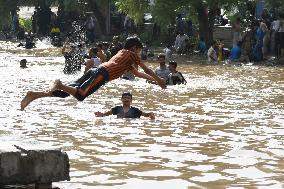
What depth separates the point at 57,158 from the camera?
7.18 m

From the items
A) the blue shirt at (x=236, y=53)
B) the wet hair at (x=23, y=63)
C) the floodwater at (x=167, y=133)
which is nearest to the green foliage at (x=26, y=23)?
the blue shirt at (x=236, y=53)

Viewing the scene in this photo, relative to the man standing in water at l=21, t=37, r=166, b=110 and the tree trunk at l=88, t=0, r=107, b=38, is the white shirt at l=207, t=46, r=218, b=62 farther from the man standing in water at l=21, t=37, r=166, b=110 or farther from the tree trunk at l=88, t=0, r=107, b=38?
the man standing in water at l=21, t=37, r=166, b=110

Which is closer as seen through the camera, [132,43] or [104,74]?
[104,74]

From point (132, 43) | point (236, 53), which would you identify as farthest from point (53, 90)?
point (236, 53)

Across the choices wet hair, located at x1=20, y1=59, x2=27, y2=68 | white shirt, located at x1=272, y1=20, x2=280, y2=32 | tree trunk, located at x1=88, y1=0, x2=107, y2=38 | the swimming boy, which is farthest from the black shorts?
tree trunk, located at x1=88, y1=0, x2=107, y2=38

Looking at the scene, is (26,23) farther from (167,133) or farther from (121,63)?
(167,133)

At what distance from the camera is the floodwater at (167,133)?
8.73 m

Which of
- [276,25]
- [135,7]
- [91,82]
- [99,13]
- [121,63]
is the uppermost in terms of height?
[135,7]

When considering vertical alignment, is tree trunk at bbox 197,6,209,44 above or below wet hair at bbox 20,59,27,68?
above

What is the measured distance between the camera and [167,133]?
12.3 metres

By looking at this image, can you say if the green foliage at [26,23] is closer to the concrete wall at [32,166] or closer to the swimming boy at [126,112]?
the swimming boy at [126,112]

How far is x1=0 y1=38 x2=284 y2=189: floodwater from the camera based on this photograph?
28.6 ft

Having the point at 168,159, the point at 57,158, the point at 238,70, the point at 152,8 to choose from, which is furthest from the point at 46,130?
the point at 152,8

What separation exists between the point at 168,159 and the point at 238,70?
16981 millimetres
